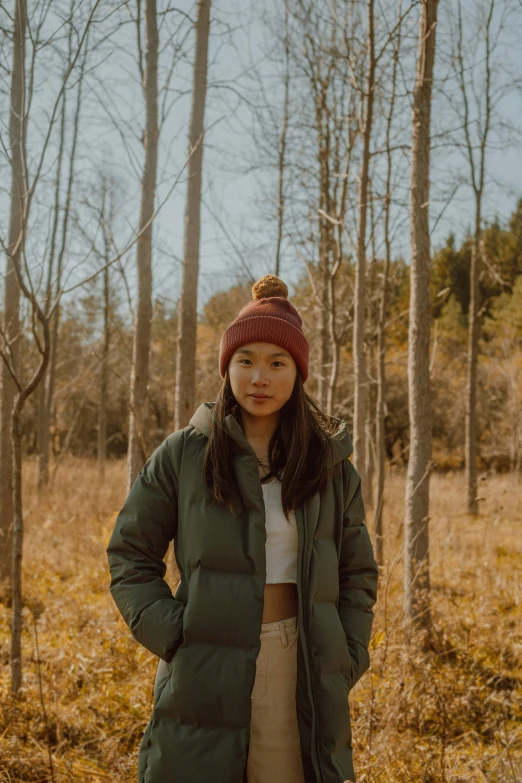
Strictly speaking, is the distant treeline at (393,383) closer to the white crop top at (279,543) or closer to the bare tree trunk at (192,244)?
the bare tree trunk at (192,244)

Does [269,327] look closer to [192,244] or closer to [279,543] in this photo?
[279,543]

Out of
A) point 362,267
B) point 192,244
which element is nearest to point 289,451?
point 192,244

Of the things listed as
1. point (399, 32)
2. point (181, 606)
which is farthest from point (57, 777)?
point (399, 32)

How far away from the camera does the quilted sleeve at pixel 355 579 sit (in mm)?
1704

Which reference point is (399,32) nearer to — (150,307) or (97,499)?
(150,307)

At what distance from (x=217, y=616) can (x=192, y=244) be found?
360 cm

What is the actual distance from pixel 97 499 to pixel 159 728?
25.5 feet

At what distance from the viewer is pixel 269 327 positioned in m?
1.75

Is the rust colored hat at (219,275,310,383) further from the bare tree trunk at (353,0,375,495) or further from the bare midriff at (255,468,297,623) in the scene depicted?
the bare tree trunk at (353,0,375,495)

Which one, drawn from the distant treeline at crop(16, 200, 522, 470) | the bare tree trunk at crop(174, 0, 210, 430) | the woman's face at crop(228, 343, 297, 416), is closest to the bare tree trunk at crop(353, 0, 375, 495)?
the bare tree trunk at crop(174, 0, 210, 430)

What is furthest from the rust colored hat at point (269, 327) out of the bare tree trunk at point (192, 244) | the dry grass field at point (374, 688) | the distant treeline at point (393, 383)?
the distant treeline at point (393, 383)

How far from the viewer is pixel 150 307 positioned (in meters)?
5.13

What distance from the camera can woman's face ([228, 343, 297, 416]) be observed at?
1.73 m

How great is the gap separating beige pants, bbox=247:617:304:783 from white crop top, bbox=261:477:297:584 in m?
0.14
